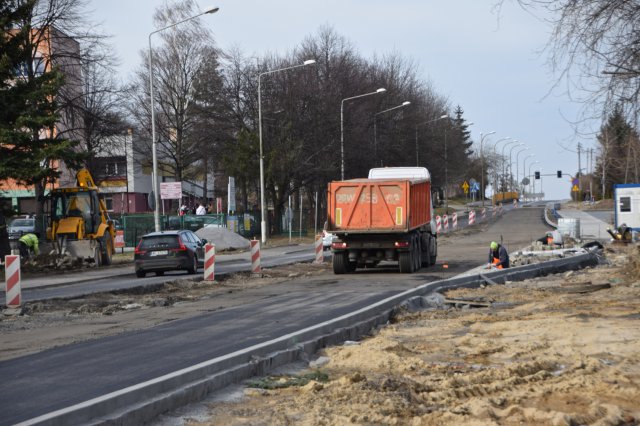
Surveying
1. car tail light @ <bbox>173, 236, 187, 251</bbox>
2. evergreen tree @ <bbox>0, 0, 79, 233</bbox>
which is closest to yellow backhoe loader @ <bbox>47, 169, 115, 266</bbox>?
evergreen tree @ <bbox>0, 0, 79, 233</bbox>

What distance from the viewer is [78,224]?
3531 centimetres

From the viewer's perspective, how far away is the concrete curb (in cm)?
688

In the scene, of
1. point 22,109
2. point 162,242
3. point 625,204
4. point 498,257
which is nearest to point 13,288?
point 162,242

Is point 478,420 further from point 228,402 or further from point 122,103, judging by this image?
point 122,103

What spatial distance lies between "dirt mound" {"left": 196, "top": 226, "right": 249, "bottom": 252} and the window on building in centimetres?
2010

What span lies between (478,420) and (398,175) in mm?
26190

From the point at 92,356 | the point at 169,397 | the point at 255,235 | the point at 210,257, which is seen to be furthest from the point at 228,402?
the point at 255,235

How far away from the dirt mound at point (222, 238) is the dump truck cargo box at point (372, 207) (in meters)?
22.0

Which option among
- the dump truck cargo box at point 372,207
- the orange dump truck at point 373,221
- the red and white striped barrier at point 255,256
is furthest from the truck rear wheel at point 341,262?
the red and white striped barrier at point 255,256

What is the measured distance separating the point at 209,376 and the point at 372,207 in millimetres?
18795

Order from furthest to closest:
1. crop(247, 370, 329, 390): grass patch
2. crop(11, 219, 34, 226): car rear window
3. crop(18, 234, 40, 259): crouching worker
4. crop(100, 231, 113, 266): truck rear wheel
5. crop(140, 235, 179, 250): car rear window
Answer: crop(11, 219, 34, 226): car rear window, crop(100, 231, 113, 266): truck rear wheel, crop(18, 234, 40, 259): crouching worker, crop(140, 235, 179, 250): car rear window, crop(247, 370, 329, 390): grass patch

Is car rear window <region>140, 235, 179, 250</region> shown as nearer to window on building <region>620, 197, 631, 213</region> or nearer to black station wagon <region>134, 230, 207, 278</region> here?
black station wagon <region>134, 230, 207, 278</region>

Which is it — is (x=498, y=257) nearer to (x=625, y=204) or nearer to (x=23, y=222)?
(x=625, y=204)

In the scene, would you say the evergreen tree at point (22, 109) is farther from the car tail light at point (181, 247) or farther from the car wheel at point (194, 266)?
the car wheel at point (194, 266)
